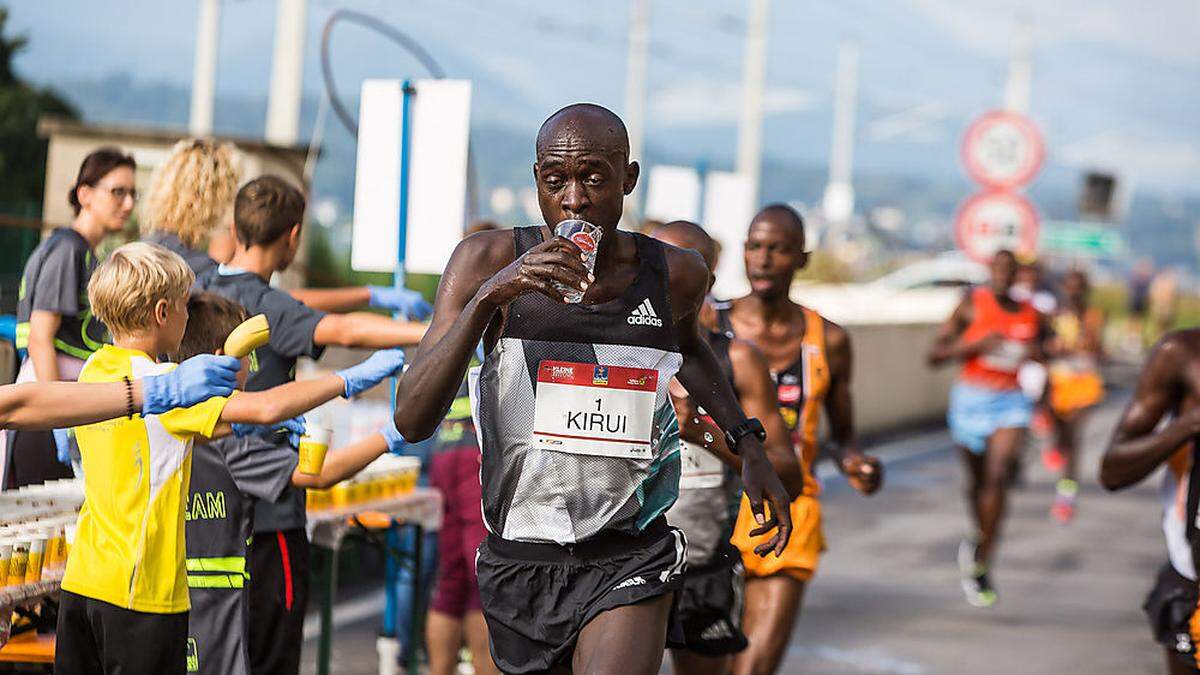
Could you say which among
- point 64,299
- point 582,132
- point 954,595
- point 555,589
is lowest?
point 954,595

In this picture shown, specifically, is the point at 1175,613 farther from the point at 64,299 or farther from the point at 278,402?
the point at 64,299

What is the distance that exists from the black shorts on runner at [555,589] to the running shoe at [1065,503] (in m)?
11.4

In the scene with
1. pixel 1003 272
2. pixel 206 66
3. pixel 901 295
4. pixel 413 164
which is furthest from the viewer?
pixel 901 295

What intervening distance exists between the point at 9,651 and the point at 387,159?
320 cm

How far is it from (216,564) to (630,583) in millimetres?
1511

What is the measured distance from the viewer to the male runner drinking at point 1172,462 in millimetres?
5516

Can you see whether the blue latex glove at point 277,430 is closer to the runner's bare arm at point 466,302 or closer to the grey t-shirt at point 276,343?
the grey t-shirt at point 276,343

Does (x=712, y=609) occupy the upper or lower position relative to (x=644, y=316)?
lower

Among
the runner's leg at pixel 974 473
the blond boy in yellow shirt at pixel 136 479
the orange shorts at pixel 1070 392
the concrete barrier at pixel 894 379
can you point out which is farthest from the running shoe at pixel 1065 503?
the blond boy in yellow shirt at pixel 136 479

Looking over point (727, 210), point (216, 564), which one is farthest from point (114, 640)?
point (727, 210)

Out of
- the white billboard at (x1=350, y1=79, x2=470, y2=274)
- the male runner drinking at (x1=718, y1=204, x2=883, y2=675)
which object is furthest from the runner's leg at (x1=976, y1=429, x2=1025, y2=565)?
the white billboard at (x1=350, y1=79, x2=470, y2=274)

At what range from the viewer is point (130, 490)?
445cm

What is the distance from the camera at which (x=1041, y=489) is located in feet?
57.5

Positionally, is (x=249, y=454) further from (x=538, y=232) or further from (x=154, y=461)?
(x=538, y=232)
